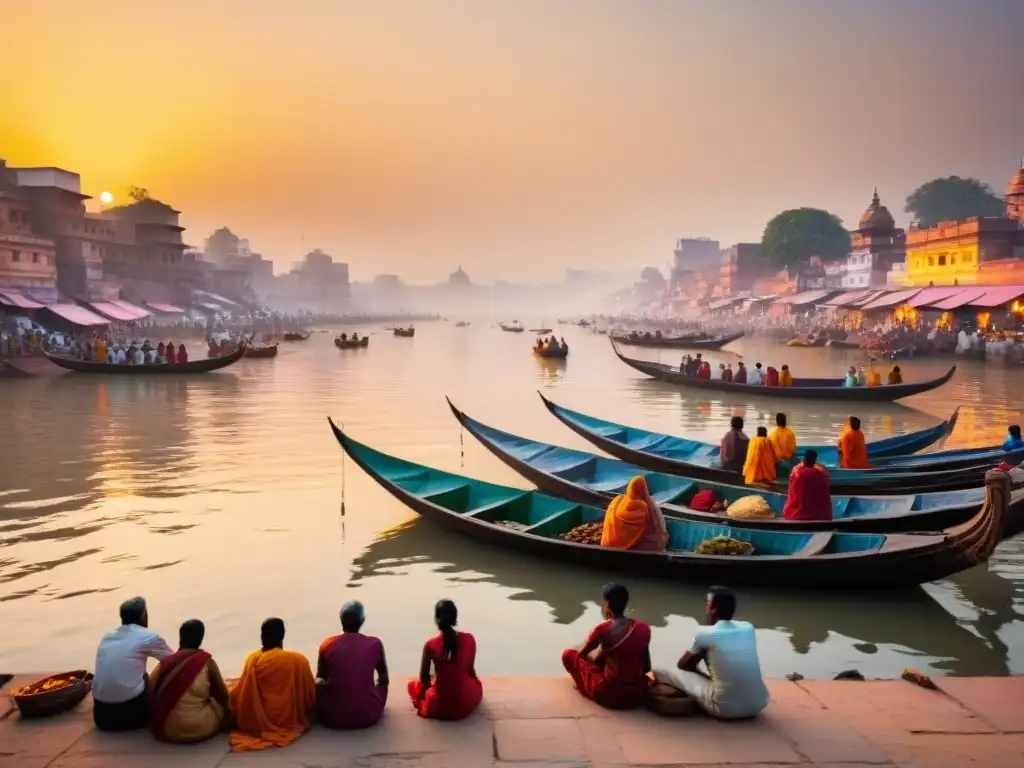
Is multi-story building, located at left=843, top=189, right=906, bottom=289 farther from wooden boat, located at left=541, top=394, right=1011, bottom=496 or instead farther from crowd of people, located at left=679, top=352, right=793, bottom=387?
wooden boat, located at left=541, top=394, right=1011, bottom=496

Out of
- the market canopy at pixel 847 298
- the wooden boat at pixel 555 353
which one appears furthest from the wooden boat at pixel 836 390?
the market canopy at pixel 847 298

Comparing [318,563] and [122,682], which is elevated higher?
[122,682]

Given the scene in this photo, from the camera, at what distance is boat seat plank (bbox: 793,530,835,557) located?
24.2 ft

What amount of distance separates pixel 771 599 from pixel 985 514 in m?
2.06

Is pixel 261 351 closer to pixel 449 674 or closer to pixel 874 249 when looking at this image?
pixel 449 674

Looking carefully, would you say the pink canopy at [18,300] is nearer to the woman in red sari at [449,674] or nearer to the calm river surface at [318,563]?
the calm river surface at [318,563]

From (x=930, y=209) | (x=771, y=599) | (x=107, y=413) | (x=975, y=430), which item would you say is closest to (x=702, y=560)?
(x=771, y=599)

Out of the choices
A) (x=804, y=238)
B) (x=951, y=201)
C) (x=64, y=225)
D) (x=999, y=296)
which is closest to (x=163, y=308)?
(x=64, y=225)

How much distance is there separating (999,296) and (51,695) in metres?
40.0

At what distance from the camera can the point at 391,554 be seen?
9.41m

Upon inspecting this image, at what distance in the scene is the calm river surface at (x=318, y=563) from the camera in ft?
22.7

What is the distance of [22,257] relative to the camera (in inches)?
1454

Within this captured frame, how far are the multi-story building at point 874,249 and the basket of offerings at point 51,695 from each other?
59617 millimetres

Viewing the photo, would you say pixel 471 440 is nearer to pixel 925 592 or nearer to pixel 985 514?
pixel 925 592
